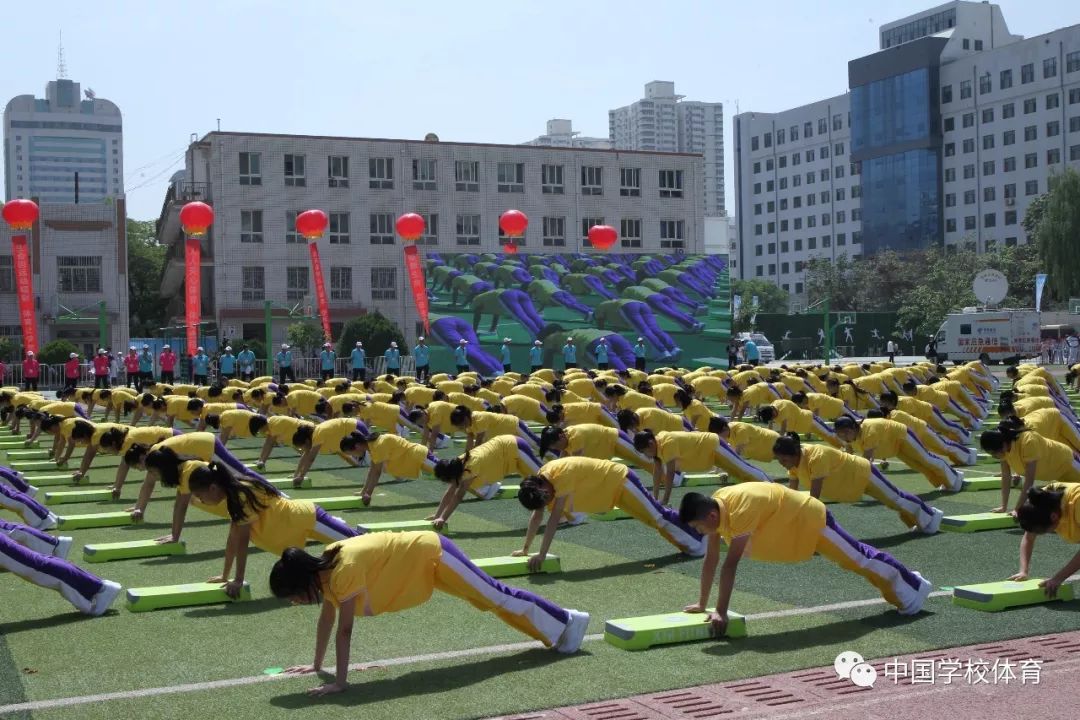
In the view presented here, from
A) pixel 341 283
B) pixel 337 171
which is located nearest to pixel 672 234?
pixel 341 283

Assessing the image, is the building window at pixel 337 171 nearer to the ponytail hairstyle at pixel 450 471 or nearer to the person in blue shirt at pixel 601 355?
the person in blue shirt at pixel 601 355

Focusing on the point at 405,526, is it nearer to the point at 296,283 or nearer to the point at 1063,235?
the point at 296,283

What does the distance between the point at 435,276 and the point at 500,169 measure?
18.9 m

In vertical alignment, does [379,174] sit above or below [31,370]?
above

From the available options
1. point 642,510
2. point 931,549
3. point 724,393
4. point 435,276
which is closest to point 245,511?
point 642,510

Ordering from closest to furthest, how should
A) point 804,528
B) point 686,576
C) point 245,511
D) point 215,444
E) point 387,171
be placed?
point 804,528 < point 245,511 < point 686,576 < point 215,444 < point 387,171

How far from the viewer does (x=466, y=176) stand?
180ft

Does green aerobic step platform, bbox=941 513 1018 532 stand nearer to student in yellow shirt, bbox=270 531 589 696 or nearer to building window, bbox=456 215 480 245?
student in yellow shirt, bbox=270 531 589 696

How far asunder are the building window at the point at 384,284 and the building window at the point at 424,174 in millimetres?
3991

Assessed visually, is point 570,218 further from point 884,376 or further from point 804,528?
point 804,528

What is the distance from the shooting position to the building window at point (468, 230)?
5456 centimetres

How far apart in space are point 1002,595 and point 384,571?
13.8 ft

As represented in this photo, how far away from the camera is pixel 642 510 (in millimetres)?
10125

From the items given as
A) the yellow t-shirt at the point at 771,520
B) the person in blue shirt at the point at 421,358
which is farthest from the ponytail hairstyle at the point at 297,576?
the person in blue shirt at the point at 421,358
